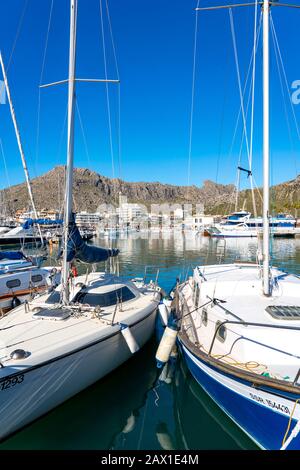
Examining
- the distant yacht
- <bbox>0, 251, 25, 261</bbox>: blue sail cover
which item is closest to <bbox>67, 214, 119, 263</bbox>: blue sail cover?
<bbox>0, 251, 25, 261</bbox>: blue sail cover

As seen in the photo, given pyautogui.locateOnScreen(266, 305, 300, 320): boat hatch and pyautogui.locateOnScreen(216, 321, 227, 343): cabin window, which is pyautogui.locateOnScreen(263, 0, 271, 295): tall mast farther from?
pyautogui.locateOnScreen(216, 321, 227, 343): cabin window

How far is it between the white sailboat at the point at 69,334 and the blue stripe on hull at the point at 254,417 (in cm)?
259

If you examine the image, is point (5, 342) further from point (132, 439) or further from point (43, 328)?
point (132, 439)

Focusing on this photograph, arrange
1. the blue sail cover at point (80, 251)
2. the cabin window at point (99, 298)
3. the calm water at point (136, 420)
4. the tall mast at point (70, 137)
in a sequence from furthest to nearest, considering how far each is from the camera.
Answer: the blue sail cover at point (80, 251) → the cabin window at point (99, 298) → the tall mast at point (70, 137) → the calm water at point (136, 420)

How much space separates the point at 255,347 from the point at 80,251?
6.27 meters

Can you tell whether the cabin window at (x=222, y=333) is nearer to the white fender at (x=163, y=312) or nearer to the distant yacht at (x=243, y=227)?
the white fender at (x=163, y=312)

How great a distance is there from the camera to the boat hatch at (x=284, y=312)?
6.81 metres

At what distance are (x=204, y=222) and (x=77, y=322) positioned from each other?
140m

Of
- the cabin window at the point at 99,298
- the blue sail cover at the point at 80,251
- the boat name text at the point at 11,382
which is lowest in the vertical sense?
the boat name text at the point at 11,382

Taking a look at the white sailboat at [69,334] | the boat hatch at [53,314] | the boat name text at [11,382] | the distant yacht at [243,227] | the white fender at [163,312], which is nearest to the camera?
the boat name text at [11,382]

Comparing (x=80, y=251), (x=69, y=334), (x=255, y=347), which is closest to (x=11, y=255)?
(x=80, y=251)

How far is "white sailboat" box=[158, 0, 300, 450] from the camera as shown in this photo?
5113 mm

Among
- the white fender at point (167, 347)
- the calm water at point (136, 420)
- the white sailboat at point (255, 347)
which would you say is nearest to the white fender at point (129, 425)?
the calm water at point (136, 420)
